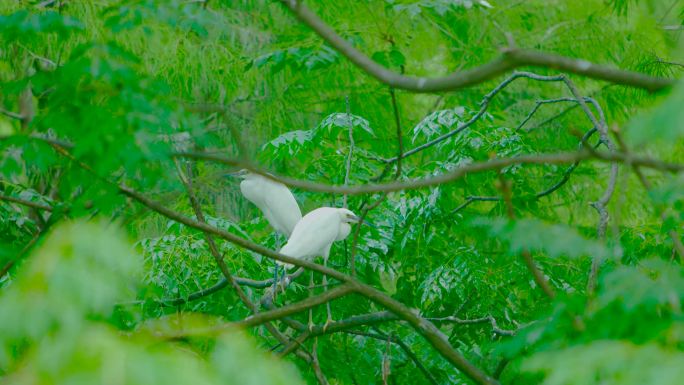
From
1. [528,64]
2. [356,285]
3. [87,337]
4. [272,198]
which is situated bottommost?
[272,198]

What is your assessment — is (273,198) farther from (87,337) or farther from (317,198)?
(87,337)

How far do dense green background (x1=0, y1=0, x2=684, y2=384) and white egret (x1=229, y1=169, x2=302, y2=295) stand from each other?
104mm

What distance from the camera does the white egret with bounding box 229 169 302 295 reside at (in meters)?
2.32

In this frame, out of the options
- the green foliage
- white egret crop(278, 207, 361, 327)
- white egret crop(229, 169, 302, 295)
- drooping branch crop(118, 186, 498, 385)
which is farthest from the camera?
white egret crop(229, 169, 302, 295)

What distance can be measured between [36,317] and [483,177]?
1.88 meters

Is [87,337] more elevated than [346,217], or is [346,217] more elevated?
[87,337]

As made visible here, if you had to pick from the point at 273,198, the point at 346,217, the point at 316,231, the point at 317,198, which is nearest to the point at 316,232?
the point at 316,231

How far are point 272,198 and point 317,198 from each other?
0.48 meters

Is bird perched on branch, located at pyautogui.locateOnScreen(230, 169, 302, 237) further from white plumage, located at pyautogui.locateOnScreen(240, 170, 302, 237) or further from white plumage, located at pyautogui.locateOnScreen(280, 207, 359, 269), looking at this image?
white plumage, located at pyautogui.locateOnScreen(280, 207, 359, 269)

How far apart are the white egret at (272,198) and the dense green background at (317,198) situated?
104 mm

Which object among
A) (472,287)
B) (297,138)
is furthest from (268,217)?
(472,287)

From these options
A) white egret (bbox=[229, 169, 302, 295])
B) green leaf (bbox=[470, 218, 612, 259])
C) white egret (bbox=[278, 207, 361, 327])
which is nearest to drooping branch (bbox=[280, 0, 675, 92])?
green leaf (bbox=[470, 218, 612, 259])

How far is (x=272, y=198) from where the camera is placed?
2326mm

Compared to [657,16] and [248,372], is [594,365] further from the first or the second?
[657,16]
